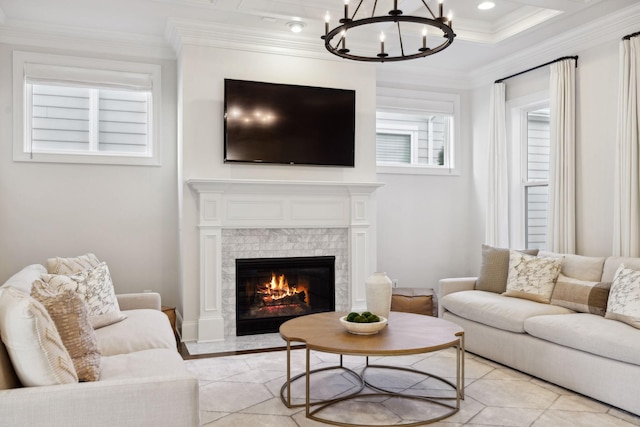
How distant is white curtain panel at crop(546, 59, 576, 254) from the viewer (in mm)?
4633

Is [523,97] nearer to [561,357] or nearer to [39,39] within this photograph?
[561,357]

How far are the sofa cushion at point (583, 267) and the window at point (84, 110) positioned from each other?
3.73m

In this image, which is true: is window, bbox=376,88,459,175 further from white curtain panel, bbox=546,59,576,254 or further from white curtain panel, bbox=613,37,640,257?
white curtain panel, bbox=613,37,640,257

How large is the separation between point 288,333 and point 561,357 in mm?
1774

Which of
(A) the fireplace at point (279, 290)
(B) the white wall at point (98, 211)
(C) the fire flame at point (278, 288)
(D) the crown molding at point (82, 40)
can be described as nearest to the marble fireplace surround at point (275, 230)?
(A) the fireplace at point (279, 290)

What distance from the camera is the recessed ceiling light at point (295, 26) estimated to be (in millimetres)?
4395

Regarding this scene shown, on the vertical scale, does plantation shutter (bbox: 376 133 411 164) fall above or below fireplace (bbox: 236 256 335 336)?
above

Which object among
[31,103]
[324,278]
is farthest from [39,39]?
[324,278]

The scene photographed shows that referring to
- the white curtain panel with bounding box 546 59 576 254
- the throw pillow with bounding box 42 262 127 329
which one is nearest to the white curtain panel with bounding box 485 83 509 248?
the white curtain panel with bounding box 546 59 576 254

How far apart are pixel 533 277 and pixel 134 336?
3.00m

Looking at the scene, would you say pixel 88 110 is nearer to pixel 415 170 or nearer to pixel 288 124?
pixel 288 124

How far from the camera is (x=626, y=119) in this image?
13.5 feet

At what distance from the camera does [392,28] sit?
4.62 meters

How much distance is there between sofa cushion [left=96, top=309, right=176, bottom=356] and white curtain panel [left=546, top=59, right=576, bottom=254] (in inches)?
137
